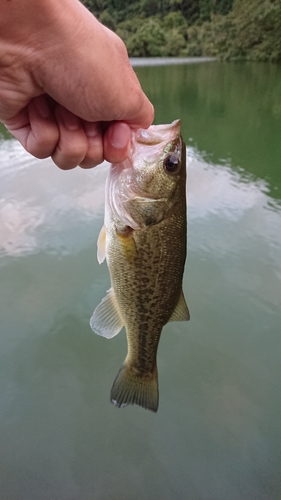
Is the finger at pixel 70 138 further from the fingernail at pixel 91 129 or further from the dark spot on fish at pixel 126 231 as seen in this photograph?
the dark spot on fish at pixel 126 231

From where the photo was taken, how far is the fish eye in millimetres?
1289

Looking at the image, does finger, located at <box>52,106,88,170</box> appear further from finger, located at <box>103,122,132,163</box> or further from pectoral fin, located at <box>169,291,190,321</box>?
pectoral fin, located at <box>169,291,190,321</box>

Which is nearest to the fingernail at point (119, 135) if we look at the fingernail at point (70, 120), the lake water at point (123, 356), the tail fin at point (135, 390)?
the fingernail at point (70, 120)

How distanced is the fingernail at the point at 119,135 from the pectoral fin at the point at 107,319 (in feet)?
2.08

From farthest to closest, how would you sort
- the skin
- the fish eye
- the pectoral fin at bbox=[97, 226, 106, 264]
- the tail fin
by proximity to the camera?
the tail fin
the pectoral fin at bbox=[97, 226, 106, 264]
the fish eye
the skin

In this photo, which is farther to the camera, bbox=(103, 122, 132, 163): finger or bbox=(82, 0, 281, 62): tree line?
bbox=(82, 0, 281, 62): tree line

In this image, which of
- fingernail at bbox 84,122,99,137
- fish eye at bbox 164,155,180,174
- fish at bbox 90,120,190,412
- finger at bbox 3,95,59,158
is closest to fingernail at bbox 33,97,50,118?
finger at bbox 3,95,59,158

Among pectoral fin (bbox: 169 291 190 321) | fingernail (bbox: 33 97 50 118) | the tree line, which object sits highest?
fingernail (bbox: 33 97 50 118)

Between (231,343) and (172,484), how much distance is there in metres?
1.32

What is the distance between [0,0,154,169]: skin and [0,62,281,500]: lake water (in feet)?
7.29

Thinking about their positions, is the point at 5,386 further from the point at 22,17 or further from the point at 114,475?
the point at 22,17

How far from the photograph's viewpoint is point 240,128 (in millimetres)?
9617

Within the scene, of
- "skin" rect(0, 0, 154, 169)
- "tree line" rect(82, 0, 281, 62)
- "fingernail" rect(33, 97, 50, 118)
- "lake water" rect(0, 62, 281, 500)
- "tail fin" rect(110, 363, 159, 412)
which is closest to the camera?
"skin" rect(0, 0, 154, 169)

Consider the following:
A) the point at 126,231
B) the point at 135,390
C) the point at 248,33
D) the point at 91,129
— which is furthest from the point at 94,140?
the point at 248,33
